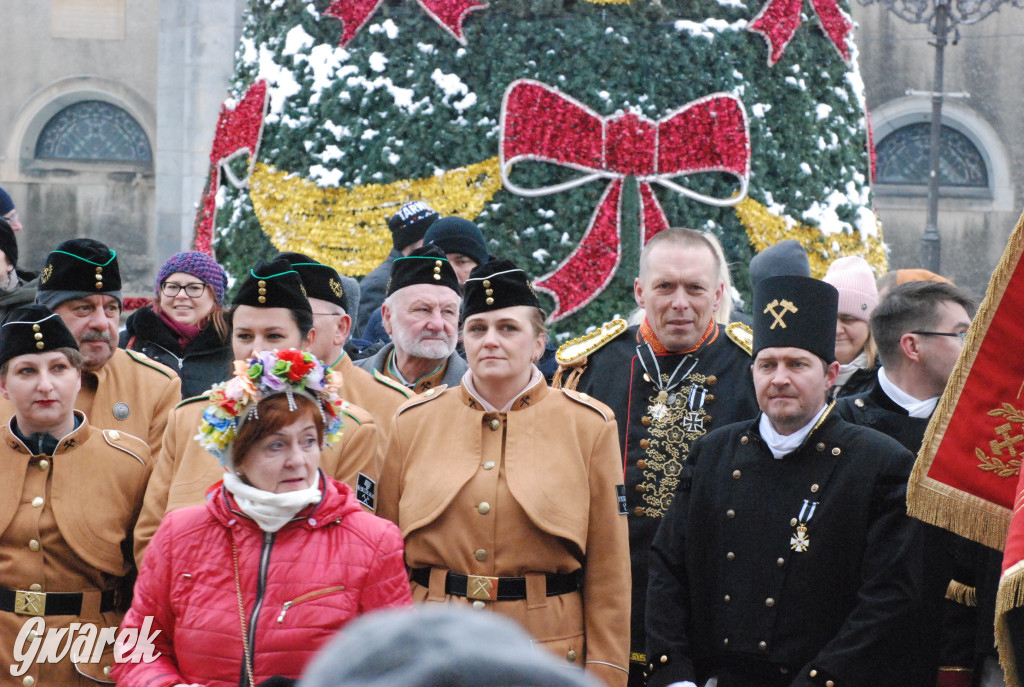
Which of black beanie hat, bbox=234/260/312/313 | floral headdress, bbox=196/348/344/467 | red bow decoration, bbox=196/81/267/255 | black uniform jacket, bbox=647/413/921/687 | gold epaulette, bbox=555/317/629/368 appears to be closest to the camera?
floral headdress, bbox=196/348/344/467

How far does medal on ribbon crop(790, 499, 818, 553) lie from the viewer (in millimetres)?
3566

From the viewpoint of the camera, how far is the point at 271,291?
4.14m

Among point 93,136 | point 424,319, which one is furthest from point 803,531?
point 93,136

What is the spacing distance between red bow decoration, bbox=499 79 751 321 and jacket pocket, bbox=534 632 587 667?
4208 mm

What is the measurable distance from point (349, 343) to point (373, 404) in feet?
4.88

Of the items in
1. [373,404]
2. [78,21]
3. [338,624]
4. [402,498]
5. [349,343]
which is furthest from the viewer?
[78,21]

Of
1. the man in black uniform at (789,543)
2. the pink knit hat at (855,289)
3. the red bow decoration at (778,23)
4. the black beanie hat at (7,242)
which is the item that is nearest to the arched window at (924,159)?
the red bow decoration at (778,23)

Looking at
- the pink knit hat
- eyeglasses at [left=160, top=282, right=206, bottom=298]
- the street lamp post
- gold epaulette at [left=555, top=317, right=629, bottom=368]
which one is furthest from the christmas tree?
the street lamp post

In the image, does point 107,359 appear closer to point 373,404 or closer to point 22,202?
point 373,404

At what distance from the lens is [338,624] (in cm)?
303

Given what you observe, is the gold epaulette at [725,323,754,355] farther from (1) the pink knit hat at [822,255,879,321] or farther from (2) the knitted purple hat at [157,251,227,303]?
(2) the knitted purple hat at [157,251,227,303]

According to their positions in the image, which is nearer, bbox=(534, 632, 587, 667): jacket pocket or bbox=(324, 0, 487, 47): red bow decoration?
bbox=(534, 632, 587, 667): jacket pocket

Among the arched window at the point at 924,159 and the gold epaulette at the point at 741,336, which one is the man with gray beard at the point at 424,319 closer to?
the gold epaulette at the point at 741,336

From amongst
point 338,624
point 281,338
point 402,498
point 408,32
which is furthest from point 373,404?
point 408,32
